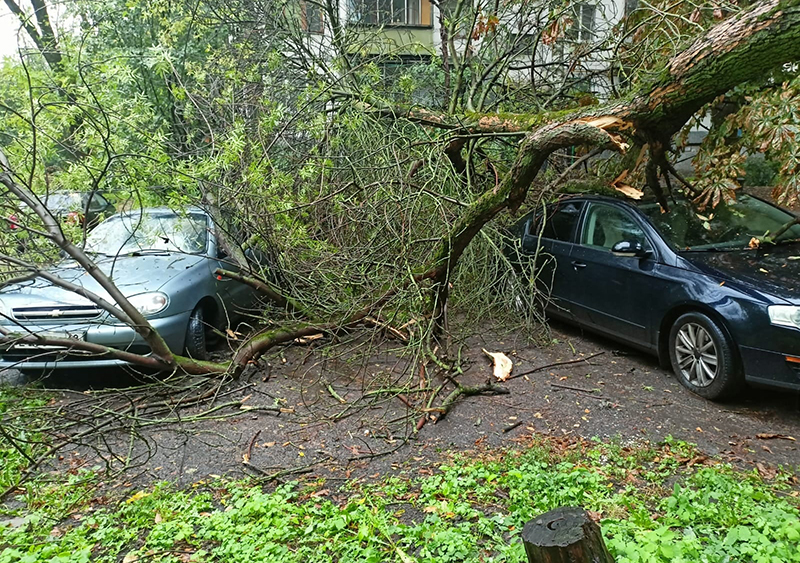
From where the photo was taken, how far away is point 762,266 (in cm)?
483

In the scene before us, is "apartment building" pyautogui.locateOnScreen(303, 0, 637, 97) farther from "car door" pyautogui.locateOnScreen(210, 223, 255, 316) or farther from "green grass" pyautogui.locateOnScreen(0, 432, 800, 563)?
"green grass" pyautogui.locateOnScreen(0, 432, 800, 563)

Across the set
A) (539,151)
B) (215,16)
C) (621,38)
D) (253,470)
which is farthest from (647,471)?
(215,16)

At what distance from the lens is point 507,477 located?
370cm

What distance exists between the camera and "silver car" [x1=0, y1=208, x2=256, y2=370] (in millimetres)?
5358

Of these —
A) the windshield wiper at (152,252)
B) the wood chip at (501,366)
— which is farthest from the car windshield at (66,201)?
the wood chip at (501,366)

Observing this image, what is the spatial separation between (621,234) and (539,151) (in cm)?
207

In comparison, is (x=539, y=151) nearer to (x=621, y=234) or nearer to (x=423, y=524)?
(x=621, y=234)

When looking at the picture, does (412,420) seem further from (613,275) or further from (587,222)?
(587,222)

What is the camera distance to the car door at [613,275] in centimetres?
551

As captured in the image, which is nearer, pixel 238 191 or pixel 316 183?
pixel 238 191

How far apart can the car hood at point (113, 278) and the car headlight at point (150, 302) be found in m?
0.06

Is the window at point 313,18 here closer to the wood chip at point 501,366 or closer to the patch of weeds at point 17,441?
the wood chip at point 501,366

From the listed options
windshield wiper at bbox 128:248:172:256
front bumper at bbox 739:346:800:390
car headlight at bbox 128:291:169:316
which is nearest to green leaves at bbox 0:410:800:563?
front bumper at bbox 739:346:800:390

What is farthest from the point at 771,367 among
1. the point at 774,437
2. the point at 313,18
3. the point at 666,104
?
the point at 313,18
